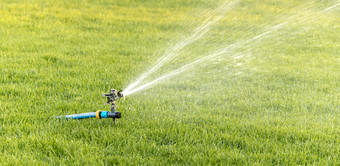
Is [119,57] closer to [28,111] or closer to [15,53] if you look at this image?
[15,53]

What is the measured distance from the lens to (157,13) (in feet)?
34.4

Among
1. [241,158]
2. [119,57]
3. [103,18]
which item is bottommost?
[241,158]

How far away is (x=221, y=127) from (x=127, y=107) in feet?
3.77

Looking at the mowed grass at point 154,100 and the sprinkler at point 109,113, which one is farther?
the sprinkler at point 109,113

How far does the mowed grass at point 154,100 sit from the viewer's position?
9.93ft

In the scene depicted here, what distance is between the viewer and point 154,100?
4367 mm

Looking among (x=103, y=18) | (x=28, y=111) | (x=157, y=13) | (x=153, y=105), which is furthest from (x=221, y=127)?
(x=157, y=13)

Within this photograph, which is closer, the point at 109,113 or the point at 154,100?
the point at 109,113

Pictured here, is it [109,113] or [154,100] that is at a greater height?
[154,100]

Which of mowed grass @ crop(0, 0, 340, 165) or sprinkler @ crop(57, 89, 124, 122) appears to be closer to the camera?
mowed grass @ crop(0, 0, 340, 165)

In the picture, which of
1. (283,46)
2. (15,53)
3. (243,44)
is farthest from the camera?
(243,44)

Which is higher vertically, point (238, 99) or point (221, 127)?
point (238, 99)

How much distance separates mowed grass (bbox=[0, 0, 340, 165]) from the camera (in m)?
3.03

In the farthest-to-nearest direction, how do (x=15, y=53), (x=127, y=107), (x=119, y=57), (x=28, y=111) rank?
(x=119, y=57) < (x=15, y=53) < (x=127, y=107) < (x=28, y=111)
